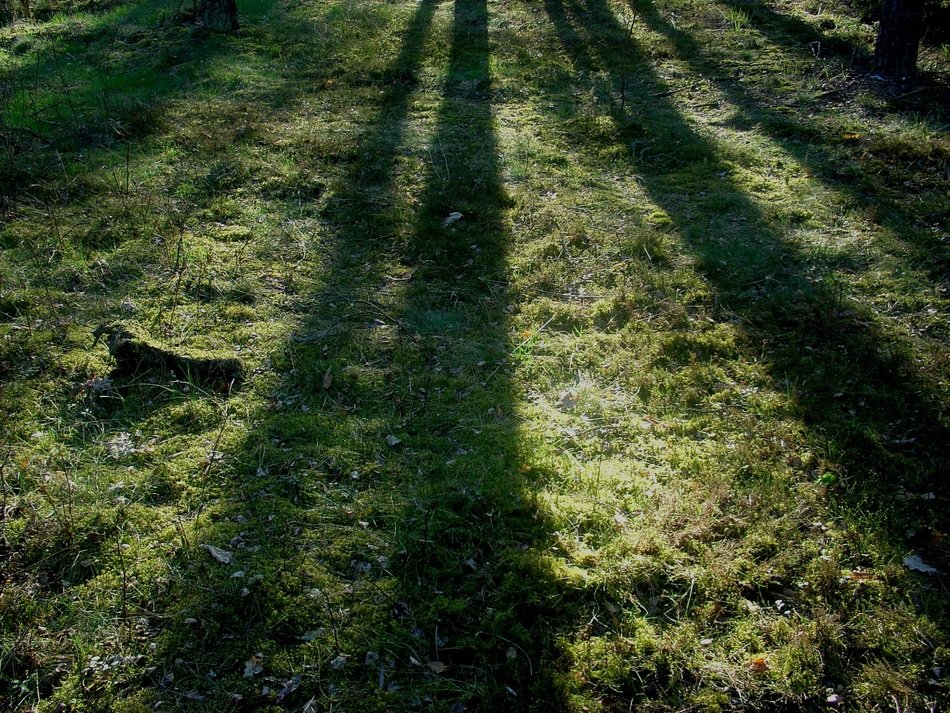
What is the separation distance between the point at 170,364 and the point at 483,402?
2643mm

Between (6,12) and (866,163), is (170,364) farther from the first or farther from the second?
(6,12)

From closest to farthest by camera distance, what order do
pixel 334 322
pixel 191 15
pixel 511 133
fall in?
pixel 334 322 < pixel 511 133 < pixel 191 15

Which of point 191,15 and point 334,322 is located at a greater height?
point 191,15

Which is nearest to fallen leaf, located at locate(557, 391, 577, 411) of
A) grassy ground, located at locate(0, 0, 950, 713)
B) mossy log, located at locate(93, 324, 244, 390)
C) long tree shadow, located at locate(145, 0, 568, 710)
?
grassy ground, located at locate(0, 0, 950, 713)

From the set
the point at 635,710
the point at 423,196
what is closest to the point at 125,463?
the point at 635,710

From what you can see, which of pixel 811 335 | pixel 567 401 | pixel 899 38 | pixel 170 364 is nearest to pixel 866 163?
pixel 899 38

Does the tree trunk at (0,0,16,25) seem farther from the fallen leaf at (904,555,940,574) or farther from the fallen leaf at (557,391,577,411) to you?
the fallen leaf at (904,555,940,574)

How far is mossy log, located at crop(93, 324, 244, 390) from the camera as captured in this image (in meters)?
5.34

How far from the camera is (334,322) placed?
608 centimetres

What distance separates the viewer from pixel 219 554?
13.1 ft

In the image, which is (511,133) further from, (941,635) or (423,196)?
(941,635)

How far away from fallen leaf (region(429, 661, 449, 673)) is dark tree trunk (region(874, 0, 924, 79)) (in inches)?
413

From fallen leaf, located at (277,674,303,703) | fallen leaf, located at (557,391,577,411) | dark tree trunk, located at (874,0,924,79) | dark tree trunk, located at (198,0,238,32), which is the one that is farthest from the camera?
dark tree trunk, located at (198,0,238,32)

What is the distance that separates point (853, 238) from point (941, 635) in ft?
14.8
